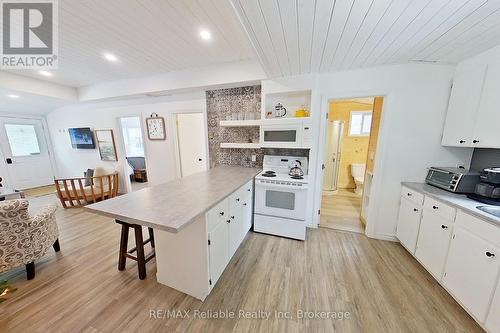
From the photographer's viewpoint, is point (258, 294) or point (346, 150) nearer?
point (258, 294)

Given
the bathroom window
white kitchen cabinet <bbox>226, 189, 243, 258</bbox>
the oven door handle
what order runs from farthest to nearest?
the bathroom window, the oven door handle, white kitchen cabinet <bbox>226, 189, 243, 258</bbox>

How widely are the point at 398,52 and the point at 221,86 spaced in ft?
8.35

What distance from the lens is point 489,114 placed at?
1706mm

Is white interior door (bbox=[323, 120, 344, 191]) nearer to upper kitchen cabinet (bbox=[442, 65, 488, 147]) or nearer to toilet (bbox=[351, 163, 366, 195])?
toilet (bbox=[351, 163, 366, 195])

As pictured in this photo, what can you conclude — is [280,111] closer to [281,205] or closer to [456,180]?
[281,205]

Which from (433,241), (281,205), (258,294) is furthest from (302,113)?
(258,294)

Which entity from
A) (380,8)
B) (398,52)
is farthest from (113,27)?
(398,52)

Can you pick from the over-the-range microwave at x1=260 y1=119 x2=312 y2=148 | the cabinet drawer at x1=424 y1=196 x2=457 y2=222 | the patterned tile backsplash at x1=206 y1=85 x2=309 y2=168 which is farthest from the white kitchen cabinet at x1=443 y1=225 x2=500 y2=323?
the patterned tile backsplash at x1=206 y1=85 x2=309 y2=168

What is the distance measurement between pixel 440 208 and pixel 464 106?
126 cm

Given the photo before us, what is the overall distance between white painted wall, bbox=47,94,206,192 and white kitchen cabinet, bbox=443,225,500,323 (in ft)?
13.2

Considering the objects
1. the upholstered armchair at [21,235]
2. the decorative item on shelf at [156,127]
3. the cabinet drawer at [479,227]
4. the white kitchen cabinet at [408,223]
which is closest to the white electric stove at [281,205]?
the white kitchen cabinet at [408,223]

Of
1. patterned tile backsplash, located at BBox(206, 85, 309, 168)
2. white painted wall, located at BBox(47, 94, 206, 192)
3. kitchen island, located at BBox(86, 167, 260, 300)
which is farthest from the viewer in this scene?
white painted wall, located at BBox(47, 94, 206, 192)

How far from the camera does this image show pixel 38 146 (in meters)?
5.36

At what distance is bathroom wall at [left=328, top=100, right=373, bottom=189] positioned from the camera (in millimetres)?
4680
